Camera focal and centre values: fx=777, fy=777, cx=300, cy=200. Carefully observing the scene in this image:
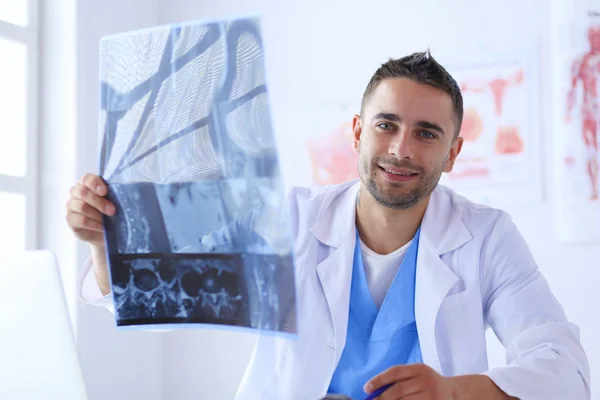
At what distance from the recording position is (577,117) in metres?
2.39

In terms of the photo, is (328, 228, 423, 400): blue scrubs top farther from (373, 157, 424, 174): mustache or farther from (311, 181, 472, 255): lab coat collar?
(373, 157, 424, 174): mustache

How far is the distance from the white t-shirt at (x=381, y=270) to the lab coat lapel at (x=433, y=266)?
0.17 ft

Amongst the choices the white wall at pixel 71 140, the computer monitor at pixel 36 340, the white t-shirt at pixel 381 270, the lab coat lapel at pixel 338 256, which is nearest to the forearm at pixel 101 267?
the computer monitor at pixel 36 340

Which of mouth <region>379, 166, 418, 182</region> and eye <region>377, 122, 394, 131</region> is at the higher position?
eye <region>377, 122, 394, 131</region>

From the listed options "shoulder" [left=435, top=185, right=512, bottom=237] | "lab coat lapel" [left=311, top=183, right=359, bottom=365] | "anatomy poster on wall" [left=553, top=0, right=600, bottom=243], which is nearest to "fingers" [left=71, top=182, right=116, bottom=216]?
"lab coat lapel" [left=311, top=183, right=359, bottom=365]

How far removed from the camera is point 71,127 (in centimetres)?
248

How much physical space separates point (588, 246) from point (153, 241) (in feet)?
5.36

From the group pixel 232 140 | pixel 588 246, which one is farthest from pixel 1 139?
pixel 588 246

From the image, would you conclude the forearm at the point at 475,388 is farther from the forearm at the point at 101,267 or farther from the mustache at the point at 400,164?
the forearm at the point at 101,267

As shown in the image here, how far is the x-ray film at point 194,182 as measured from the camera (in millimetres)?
1058

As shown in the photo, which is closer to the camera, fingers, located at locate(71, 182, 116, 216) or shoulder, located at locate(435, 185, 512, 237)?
fingers, located at locate(71, 182, 116, 216)

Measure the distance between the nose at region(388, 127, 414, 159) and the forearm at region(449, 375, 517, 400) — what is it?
484 mm

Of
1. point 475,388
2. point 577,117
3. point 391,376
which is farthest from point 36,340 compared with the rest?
point 577,117

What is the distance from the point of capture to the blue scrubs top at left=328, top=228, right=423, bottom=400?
1.54m
